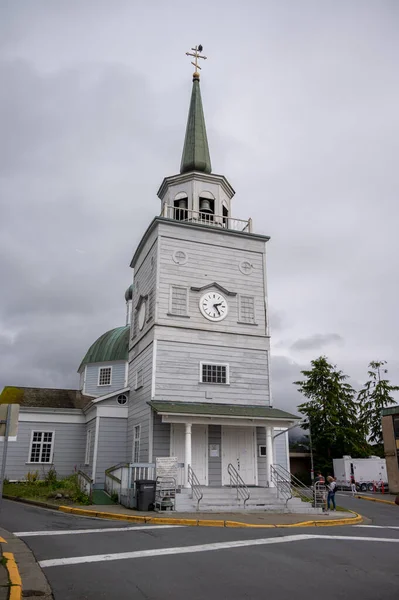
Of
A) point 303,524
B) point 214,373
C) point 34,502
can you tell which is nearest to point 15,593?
point 303,524

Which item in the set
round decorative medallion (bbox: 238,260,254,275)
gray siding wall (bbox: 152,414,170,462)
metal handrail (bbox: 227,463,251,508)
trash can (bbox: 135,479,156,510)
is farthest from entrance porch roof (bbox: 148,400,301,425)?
round decorative medallion (bbox: 238,260,254,275)

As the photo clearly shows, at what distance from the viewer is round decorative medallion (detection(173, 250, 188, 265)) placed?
73.2ft

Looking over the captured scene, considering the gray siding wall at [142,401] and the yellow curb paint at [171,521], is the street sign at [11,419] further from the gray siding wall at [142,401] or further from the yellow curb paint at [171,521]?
the gray siding wall at [142,401]

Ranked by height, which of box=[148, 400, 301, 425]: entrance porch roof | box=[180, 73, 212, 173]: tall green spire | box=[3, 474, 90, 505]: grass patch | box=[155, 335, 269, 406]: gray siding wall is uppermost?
box=[180, 73, 212, 173]: tall green spire

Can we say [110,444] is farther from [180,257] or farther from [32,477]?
[180,257]

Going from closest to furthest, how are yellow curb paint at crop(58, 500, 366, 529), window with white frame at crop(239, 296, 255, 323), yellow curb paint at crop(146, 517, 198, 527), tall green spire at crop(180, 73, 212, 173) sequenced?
yellow curb paint at crop(58, 500, 366, 529) < yellow curb paint at crop(146, 517, 198, 527) < window with white frame at crop(239, 296, 255, 323) < tall green spire at crop(180, 73, 212, 173)

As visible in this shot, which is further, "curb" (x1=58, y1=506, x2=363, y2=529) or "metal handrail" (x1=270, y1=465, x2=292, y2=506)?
"metal handrail" (x1=270, y1=465, x2=292, y2=506)

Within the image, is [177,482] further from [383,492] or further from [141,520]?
[383,492]

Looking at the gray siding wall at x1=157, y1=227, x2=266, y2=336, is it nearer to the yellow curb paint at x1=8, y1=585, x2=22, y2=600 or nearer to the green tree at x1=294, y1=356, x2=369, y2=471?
the yellow curb paint at x1=8, y1=585, x2=22, y2=600

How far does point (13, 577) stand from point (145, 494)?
960 cm

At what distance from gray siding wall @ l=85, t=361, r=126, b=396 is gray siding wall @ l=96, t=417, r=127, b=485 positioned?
34.4 feet

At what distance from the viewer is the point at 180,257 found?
22.4 m

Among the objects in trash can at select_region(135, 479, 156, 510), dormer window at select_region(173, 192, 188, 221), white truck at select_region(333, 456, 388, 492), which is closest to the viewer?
trash can at select_region(135, 479, 156, 510)

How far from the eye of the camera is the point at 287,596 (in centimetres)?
622
